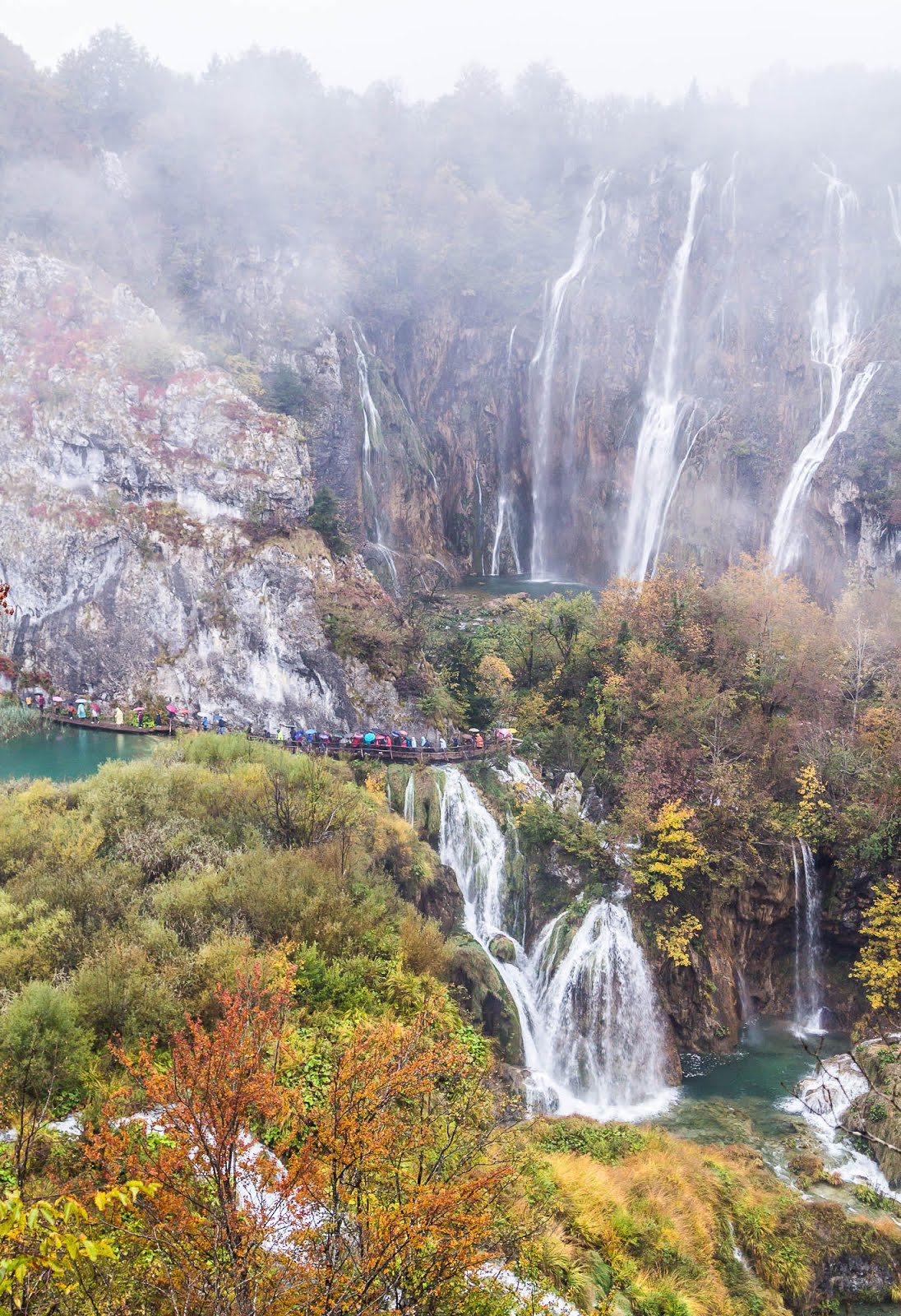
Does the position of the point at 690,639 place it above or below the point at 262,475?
below

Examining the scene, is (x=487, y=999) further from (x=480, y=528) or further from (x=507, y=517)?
(x=507, y=517)

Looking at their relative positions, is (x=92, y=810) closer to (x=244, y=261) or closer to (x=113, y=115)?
(x=244, y=261)

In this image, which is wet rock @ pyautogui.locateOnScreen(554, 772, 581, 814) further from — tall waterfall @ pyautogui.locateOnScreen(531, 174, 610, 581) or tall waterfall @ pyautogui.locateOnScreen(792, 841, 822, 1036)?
tall waterfall @ pyautogui.locateOnScreen(531, 174, 610, 581)

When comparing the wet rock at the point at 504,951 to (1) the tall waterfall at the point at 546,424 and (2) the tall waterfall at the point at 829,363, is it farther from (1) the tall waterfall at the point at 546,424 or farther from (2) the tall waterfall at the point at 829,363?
(1) the tall waterfall at the point at 546,424

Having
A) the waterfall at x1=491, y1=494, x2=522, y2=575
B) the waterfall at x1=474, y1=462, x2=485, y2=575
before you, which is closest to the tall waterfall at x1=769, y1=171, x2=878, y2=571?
the waterfall at x1=491, y1=494, x2=522, y2=575

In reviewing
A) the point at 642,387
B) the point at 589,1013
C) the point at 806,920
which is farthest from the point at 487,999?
the point at 642,387

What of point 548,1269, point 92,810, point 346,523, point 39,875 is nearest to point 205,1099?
point 548,1269
